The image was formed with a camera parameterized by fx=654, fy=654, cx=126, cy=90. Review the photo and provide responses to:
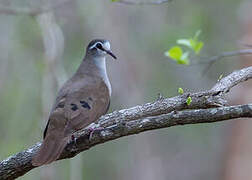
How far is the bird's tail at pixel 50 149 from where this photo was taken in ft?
17.8

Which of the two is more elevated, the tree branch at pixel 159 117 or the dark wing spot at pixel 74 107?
the dark wing spot at pixel 74 107

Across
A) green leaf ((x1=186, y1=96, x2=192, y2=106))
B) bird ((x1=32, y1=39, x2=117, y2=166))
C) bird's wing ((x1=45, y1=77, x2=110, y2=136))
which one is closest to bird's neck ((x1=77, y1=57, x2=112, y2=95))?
bird ((x1=32, y1=39, x2=117, y2=166))

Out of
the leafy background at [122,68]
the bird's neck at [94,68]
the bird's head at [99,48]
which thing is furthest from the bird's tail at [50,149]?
the leafy background at [122,68]

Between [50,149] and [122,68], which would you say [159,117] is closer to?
[50,149]

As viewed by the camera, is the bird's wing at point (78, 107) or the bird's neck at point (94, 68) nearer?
the bird's wing at point (78, 107)

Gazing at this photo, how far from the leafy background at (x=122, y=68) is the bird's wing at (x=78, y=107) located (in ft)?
8.55

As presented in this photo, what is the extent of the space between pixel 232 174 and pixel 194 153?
593 centimetres

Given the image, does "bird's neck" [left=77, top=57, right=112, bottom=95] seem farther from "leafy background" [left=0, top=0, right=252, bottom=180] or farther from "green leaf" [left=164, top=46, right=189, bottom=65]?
"leafy background" [left=0, top=0, right=252, bottom=180]

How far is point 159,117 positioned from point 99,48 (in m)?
2.46

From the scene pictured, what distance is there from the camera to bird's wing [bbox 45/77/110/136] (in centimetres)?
586

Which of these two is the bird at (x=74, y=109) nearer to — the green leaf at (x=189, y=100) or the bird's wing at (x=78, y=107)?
the bird's wing at (x=78, y=107)

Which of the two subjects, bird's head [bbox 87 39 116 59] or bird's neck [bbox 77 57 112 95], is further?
bird's head [bbox 87 39 116 59]

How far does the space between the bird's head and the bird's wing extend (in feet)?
2.63

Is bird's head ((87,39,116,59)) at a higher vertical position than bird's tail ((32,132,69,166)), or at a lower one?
higher
